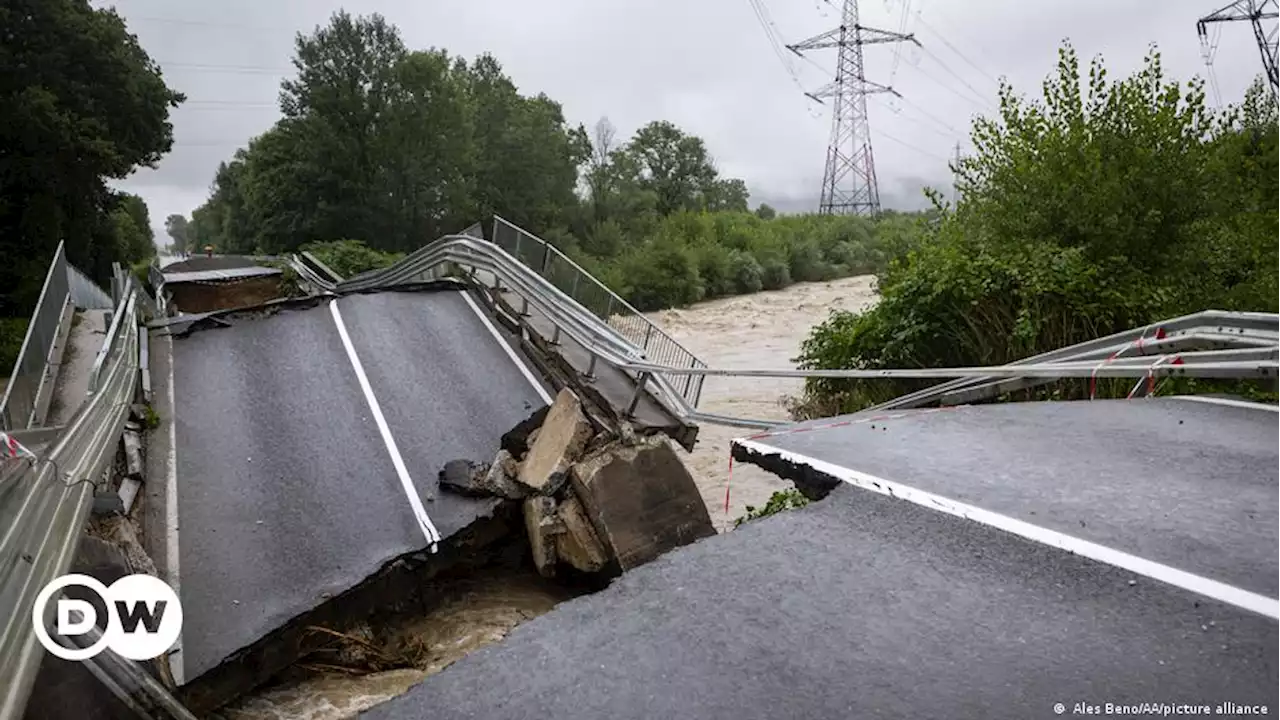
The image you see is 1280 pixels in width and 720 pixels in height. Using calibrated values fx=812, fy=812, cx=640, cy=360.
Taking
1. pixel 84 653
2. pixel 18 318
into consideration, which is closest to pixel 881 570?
pixel 84 653

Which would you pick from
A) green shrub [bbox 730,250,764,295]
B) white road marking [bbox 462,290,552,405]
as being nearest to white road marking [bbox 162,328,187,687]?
white road marking [bbox 462,290,552,405]

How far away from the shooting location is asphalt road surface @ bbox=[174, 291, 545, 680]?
6598 mm

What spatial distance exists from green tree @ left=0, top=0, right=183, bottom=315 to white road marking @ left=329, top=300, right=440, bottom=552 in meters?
26.9

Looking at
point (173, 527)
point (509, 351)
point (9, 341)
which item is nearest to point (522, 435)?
point (509, 351)

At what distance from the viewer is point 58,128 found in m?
30.5

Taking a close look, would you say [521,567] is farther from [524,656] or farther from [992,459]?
[524,656]

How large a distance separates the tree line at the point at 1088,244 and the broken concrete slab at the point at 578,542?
20.4 feet

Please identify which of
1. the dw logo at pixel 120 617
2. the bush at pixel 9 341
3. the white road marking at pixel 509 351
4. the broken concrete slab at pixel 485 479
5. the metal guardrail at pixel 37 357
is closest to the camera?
the dw logo at pixel 120 617

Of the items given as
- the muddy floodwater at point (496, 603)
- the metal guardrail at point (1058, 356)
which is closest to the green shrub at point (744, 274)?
the muddy floodwater at point (496, 603)

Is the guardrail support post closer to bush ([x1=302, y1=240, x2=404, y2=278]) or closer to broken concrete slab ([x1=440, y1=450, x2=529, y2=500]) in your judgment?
broken concrete slab ([x1=440, y1=450, x2=529, y2=500])

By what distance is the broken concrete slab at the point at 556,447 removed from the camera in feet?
24.6

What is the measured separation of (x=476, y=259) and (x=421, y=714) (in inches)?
428

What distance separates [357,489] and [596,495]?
8.66 feet

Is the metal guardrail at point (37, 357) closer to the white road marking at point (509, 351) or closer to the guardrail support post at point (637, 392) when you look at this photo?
the white road marking at point (509, 351)
